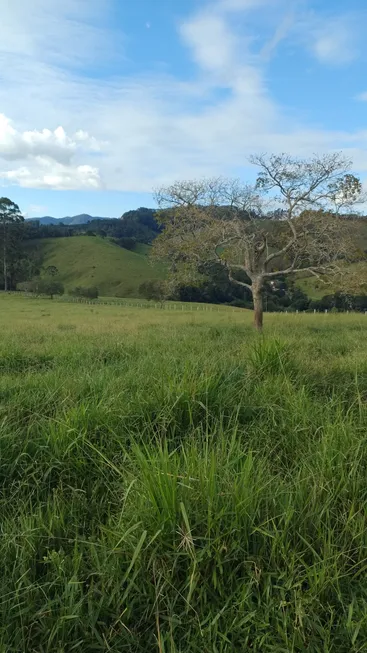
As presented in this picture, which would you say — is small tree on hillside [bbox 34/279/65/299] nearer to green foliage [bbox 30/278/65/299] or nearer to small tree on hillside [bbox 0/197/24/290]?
green foliage [bbox 30/278/65/299]

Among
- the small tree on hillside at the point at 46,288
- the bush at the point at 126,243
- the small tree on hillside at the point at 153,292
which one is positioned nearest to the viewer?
the small tree on hillside at the point at 46,288

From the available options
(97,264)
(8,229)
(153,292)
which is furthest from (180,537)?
(97,264)

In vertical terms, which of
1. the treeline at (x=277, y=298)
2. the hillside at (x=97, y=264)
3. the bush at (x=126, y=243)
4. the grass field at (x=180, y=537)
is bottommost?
the treeline at (x=277, y=298)

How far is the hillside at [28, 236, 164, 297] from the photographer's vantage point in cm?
11010

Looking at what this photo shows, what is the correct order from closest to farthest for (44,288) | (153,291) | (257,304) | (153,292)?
(257,304) < (44,288) < (153,292) < (153,291)

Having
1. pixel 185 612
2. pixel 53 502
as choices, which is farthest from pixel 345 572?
pixel 53 502

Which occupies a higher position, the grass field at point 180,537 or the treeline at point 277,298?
the grass field at point 180,537

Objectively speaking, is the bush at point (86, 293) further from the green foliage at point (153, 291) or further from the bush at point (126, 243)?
the bush at point (126, 243)

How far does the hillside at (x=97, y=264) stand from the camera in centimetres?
11010

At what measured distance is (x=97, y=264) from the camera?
122 meters

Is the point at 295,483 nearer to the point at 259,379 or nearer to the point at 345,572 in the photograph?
the point at 345,572

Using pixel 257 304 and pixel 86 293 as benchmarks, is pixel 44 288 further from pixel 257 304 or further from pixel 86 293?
pixel 257 304

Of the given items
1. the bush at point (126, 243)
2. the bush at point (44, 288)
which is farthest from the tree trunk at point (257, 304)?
the bush at point (126, 243)

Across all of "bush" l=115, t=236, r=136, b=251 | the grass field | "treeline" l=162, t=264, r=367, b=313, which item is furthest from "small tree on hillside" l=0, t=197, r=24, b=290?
the grass field
